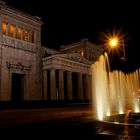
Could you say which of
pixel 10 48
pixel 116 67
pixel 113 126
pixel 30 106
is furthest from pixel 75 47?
pixel 113 126

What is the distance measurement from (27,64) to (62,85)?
912 centimetres

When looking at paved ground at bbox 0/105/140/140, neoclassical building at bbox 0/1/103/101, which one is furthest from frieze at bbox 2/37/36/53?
paved ground at bbox 0/105/140/140

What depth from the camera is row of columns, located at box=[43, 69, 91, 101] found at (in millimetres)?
44969

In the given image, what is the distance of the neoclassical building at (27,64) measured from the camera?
39.9 m

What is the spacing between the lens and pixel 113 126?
10984 mm

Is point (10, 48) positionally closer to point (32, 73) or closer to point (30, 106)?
point (32, 73)

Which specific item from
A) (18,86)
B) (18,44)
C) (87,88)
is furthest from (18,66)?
(87,88)

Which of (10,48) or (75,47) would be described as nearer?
(10,48)

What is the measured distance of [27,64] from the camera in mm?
44000

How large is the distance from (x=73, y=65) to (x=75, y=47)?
46.3 ft

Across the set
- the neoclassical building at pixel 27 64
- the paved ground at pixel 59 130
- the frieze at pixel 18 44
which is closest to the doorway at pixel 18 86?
the neoclassical building at pixel 27 64

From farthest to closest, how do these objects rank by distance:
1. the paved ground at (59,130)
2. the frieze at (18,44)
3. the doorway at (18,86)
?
the doorway at (18,86), the frieze at (18,44), the paved ground at (59,130)

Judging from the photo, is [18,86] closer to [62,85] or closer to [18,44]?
[18,44]

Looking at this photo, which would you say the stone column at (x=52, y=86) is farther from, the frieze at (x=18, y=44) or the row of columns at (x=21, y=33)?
the row of columns at (x=21, y=33)
